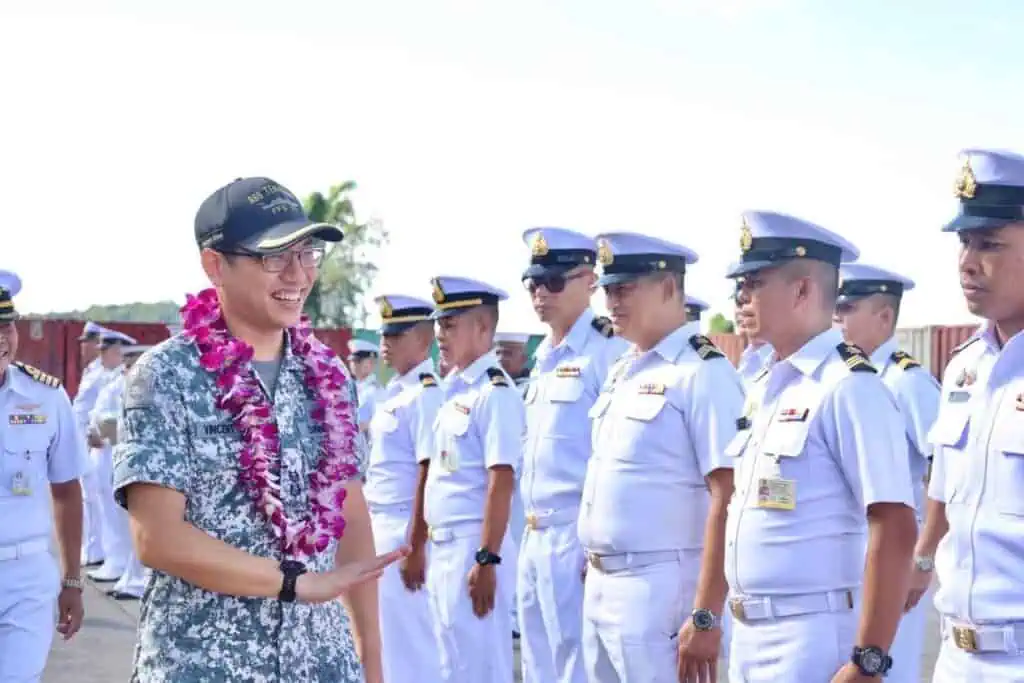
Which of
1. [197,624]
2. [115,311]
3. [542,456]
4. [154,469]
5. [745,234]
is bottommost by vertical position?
[115,311]

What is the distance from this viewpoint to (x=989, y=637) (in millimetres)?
3354

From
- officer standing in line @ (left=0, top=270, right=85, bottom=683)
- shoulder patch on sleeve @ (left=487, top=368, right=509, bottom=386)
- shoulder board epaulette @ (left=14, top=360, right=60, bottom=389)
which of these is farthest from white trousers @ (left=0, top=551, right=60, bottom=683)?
shoulder patch on sleeve @ (left=487, top=368, right=509, bottom=386)

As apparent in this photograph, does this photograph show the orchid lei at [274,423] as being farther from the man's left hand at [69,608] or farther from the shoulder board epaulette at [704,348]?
the man's left hand at [69,608]

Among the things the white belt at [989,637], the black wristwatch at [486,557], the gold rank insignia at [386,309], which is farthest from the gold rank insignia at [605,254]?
the gold rank insignia at [386,309]

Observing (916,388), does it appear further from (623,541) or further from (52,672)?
(52,672)

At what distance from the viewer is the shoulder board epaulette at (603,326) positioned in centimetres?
649

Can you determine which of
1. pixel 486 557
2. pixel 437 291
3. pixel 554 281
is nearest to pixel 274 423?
pixel 486 557

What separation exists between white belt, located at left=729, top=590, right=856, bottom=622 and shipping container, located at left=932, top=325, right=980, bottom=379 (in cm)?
2166

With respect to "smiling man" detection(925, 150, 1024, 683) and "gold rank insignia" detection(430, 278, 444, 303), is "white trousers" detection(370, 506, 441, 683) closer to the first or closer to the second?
"gold rank insignia" detection(430, 278, 444, 303)

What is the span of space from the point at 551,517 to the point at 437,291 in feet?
5.43

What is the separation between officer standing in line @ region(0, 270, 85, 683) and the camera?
530cm

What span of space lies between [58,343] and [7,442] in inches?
774

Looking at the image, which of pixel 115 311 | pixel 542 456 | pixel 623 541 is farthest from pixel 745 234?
pixel 115 311

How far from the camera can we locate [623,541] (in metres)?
4.78
